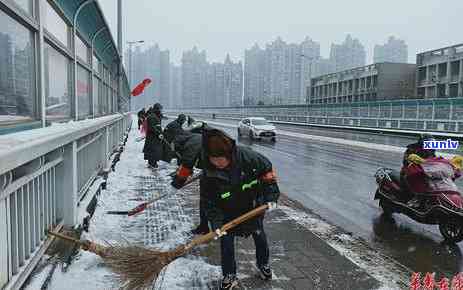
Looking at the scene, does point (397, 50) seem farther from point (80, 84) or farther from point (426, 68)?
point (80, 84)

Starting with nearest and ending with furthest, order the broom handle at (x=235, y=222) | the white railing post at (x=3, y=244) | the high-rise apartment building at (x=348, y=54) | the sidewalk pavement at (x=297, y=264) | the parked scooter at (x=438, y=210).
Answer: the white railing post at (x=3, y=244)
the broom handle at (x=235, y=222)
the sidewalk pavement at (x=297, y=264)
the parked scooter at (x=438, y=210)
the high-rise apartment building at (x=348, y=54)

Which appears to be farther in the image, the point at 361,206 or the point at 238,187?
the point at 361,206

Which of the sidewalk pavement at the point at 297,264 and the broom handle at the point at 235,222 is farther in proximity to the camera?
the sidewalk pavement at the point at 297,264

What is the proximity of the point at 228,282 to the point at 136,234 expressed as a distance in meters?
2.05

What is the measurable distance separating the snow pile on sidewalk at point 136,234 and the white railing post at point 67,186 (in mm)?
425

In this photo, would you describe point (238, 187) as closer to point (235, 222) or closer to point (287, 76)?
point (235, 222)

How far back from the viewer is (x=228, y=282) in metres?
4.06

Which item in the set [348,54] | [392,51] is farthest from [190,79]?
[392,51]

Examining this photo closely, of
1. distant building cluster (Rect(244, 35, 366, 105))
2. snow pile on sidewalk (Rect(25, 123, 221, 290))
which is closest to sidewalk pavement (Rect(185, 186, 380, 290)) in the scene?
snow pile on sidewalk (Rect(25, 123, 221, 290))

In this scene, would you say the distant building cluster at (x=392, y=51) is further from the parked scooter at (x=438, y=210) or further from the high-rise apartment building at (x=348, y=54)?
the parked scooter at (x=438, y=210)

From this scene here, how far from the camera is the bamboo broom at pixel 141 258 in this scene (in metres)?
3.62

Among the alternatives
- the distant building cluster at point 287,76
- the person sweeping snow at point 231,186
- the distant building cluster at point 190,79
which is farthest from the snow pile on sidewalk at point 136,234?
the distant building cluster at point 190,79

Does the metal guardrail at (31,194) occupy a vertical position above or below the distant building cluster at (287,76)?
below

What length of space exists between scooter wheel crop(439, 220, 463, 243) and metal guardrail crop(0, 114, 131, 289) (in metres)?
4.92
